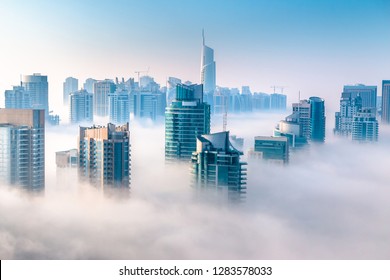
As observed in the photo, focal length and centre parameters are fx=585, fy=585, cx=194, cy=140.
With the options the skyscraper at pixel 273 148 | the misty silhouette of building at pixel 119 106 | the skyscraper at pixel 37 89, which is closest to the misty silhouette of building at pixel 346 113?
the skyscraper at pixel 273 148

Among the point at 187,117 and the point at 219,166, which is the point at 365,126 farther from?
the point at 219,166

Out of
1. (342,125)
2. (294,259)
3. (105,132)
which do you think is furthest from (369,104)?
(294,259)

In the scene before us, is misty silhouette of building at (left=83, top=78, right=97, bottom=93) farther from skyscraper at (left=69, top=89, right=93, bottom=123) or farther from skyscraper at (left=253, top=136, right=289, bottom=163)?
skyscraper at (left=253, top=136, right=289, bottom=163)

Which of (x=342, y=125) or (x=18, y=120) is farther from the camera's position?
(x=342, y=125)

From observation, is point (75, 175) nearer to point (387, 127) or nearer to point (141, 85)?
point (141, 85)

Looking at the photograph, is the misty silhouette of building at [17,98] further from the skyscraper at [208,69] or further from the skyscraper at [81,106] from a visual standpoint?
the skyscraper at [208,69]
